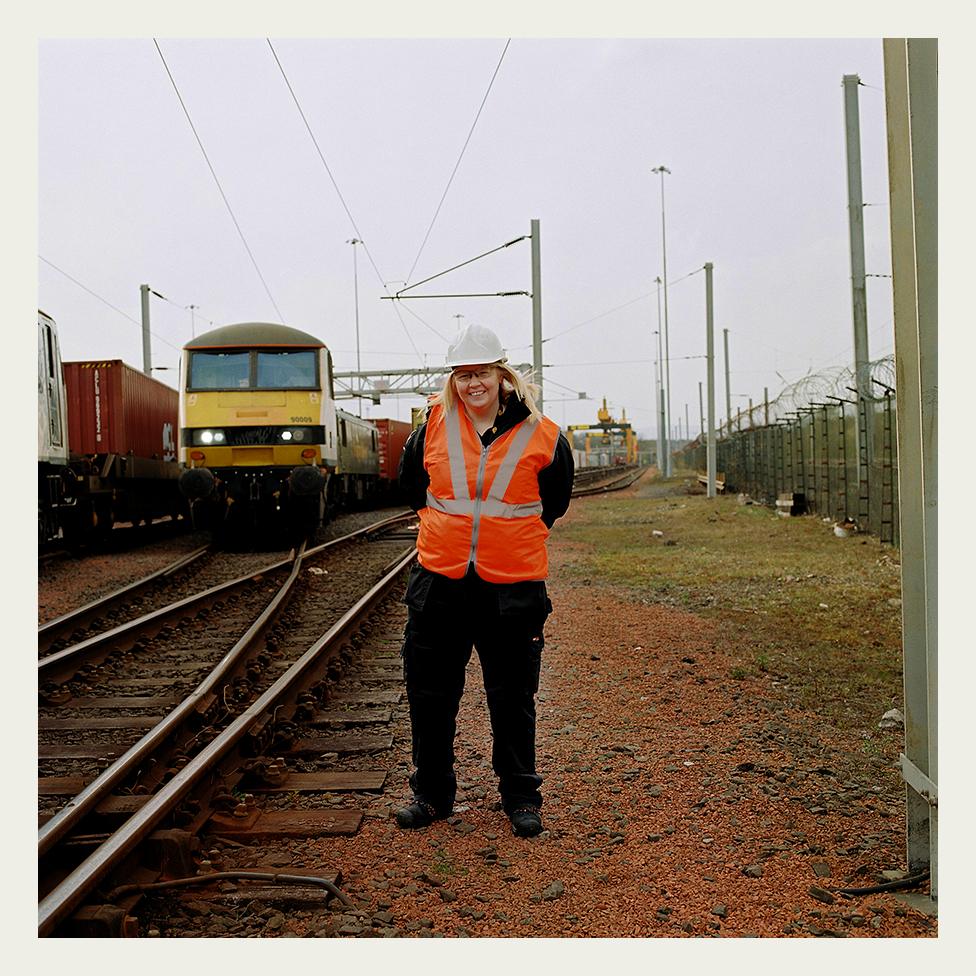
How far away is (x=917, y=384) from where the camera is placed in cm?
323

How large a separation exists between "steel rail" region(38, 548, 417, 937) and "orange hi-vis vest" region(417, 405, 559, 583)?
1.39 meters

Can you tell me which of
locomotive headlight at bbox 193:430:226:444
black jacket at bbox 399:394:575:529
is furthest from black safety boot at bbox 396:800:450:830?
Answer: locomotive headlight at bbox 193:430:226:444

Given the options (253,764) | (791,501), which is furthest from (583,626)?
(791,501)

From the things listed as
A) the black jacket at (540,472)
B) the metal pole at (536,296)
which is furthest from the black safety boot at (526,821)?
the metal pole at (536,296)

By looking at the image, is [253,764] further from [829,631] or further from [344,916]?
[829,631]

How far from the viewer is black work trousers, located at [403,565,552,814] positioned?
4.00 metres

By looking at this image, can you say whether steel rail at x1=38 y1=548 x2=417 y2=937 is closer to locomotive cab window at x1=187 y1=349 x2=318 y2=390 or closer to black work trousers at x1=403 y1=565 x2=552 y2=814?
black work trousers at x1=403 y1=565 x2=552 y2=814

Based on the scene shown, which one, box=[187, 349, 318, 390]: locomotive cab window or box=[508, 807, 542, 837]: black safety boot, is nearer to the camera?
box=[508, 807, 542, 837]: black safety boot

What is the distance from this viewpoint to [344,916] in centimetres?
332

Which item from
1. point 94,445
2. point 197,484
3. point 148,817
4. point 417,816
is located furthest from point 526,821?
point 94,445

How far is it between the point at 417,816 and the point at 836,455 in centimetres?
1551

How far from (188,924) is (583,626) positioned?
5.78 m

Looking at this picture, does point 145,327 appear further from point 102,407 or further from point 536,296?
point 536,296

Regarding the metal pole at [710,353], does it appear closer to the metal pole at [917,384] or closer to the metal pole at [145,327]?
the metal pole at [145,327]
